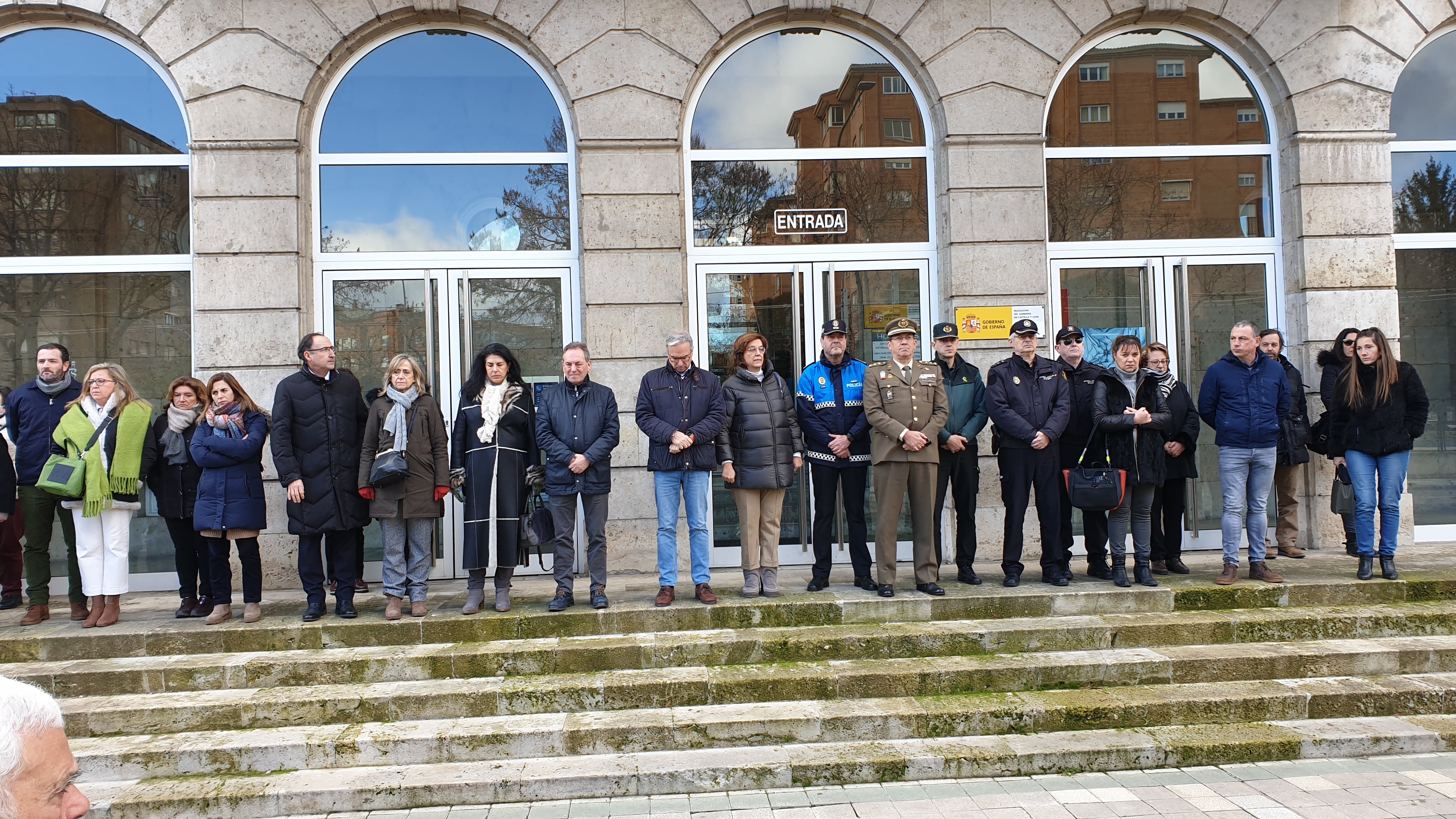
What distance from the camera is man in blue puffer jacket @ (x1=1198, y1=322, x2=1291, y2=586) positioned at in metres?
7.15

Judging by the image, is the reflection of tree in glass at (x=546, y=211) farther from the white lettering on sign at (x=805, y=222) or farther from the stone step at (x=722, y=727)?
the stone step at (x=722, y=727)

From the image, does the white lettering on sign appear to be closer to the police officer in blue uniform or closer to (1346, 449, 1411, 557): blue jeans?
the police officer in blue uniform

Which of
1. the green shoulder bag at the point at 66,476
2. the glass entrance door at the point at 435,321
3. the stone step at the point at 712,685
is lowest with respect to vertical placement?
the stone step at the point at 712,685

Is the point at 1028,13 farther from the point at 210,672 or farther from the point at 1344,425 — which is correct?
the point at 210,672

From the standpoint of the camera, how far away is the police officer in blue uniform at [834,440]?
23.7ft

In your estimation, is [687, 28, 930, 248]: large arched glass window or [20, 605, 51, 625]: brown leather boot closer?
[20, 605, 51, 625]: brown leather boot

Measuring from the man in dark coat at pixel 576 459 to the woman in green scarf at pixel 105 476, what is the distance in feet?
9.19

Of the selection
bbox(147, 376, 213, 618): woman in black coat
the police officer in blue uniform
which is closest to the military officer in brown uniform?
the police officer in blue uniform

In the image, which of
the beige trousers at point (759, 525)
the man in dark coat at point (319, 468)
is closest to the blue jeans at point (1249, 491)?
the beige trousers at point (759, 525)

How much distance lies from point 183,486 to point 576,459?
9.18 feet

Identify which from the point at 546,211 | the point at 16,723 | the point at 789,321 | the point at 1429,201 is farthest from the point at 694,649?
the point at 1429,201

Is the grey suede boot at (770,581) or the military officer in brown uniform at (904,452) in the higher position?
the military officer in brown uniform at (904,452)

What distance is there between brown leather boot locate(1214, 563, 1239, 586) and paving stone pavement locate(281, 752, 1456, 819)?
195 cm

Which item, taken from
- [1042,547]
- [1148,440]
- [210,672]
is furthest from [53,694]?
[1148,440]
